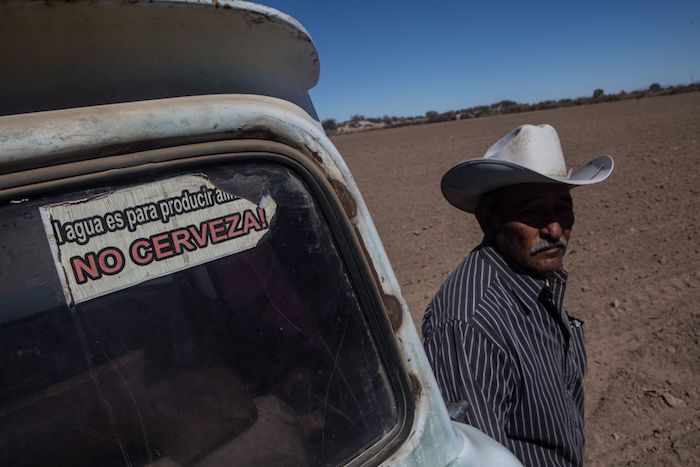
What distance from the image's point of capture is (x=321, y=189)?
93cm

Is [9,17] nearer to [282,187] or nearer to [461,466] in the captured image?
[282,187]

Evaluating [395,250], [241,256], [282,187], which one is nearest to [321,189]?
[282,187]

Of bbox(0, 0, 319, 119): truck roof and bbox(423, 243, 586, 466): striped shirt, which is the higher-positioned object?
bbox(0, 0, 319, 119): truck roof

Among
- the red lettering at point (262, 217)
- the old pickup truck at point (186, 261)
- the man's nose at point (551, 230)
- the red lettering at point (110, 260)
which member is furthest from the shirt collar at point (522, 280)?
the red lettering at point (110, 260)

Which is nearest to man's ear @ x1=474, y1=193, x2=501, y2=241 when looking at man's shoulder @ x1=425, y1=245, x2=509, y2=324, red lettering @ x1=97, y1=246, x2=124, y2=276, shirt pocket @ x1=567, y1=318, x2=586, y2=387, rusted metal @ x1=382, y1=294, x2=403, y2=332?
man's shoulder @ x1=425, y1=245, x2=509, y2=324

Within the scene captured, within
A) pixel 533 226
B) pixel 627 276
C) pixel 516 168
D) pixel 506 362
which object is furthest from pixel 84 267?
pixel 627 276

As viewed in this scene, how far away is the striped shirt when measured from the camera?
1679 mm

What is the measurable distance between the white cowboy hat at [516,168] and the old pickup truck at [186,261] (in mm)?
1204

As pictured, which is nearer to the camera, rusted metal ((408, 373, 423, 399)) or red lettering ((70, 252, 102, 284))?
red lettering ((70, 252, 102, 284))

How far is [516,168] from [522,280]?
441 mm

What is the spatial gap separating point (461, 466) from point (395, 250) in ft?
20.4

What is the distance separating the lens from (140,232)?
2.44ft

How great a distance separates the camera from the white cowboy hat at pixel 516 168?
2.04 meters

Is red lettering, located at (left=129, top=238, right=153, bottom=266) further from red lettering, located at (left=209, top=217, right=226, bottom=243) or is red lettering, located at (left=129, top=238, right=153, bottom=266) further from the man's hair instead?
the man's hair
